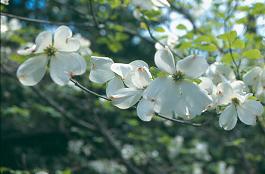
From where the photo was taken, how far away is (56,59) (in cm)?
Result: 124

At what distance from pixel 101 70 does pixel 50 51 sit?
0.14 meters

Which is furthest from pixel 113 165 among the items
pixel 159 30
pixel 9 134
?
pixel 159 30

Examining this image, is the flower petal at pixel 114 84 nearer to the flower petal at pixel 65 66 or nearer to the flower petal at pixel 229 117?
the flower petal at pixel 65 66

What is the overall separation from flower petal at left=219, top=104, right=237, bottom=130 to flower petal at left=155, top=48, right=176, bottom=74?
0.76ft

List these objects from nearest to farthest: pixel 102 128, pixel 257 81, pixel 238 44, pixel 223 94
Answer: pixel 223 94 < pixel 257 81 < pixel 238 44 < pixel 102 128

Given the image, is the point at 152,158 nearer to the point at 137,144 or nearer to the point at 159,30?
the point at 137,144

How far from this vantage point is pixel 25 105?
4215 mm

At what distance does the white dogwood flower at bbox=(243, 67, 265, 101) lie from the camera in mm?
1432

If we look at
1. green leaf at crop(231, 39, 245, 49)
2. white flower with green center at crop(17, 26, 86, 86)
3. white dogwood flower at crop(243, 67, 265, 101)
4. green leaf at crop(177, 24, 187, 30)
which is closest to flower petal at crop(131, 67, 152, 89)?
white flower with green center at crop(17, 26, 86, 86)

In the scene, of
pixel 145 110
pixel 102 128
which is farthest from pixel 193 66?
pixel 102 128

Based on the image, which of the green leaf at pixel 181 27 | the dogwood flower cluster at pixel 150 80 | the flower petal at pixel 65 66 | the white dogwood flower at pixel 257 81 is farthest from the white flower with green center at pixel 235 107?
the green leaf at pixel 181 27

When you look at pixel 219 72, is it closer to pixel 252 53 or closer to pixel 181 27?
pixel 252 53

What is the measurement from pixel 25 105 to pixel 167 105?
10.5ft

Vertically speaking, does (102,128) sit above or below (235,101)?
below
